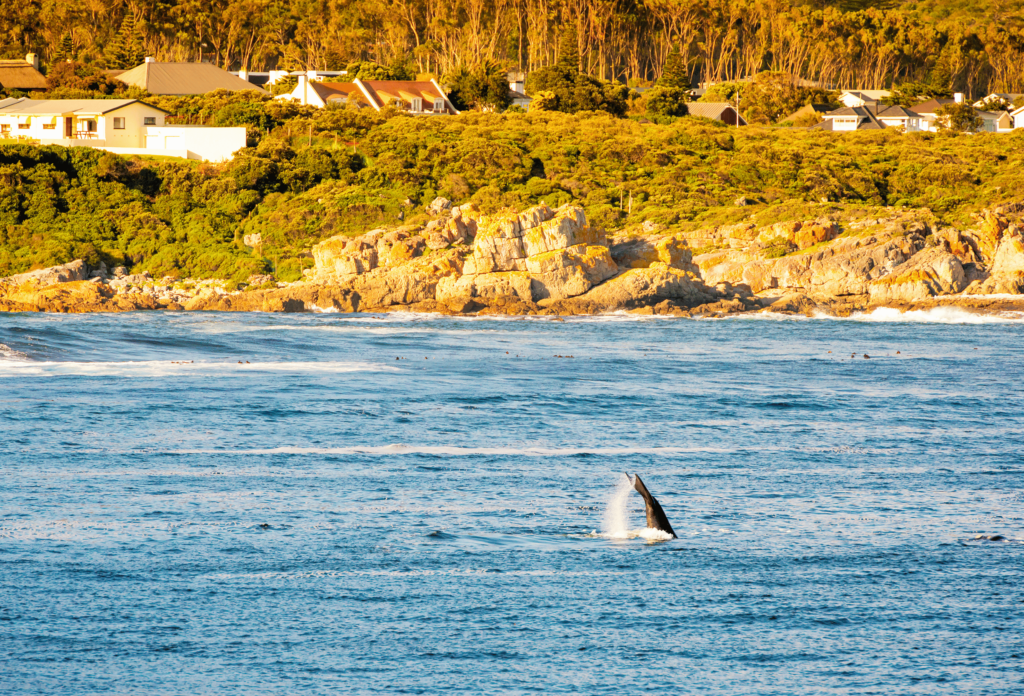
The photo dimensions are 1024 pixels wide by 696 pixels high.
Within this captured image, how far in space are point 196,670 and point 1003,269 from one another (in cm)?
5943

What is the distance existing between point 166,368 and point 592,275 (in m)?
27.9

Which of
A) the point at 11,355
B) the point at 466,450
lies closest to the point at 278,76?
the point at 11,355

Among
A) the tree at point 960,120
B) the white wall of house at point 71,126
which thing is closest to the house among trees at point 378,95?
the white wall of house at point 71,126

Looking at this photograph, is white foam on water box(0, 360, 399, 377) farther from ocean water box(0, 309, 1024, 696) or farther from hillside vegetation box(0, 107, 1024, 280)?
hillside vegetation box(0, 107, 1024, 280)

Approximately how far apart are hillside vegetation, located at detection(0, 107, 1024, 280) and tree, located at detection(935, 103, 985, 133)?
556 inches

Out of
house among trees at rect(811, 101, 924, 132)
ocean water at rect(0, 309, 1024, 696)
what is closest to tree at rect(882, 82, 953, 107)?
house among trees at rect(811, 101, 924, 132)

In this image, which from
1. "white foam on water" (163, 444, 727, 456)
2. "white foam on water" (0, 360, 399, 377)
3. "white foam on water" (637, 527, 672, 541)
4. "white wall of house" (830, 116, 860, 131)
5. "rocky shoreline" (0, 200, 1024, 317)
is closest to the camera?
"white foam on water" (637, 527, 672, 541)

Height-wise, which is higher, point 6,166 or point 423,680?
point 6,166

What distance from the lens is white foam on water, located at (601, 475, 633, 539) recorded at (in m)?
18.2

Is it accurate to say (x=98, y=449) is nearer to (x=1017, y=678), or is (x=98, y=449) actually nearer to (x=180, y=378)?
(x=180, y=378)

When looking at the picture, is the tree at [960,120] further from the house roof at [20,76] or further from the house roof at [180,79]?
the house roof at [20,76]

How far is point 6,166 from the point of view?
73.8m

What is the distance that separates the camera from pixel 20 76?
98938mm

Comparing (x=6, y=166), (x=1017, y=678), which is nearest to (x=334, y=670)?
(x=1017, y=678)
